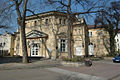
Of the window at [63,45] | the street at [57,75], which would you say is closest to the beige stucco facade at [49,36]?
the window at [63,45]

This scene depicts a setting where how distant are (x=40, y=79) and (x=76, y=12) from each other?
11.0m

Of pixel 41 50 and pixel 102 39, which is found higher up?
pixel 102 39

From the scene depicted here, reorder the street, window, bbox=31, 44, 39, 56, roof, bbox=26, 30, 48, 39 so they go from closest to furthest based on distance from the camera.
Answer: the street, roof, bbox=26, 30, 48, 39, window, bbox=31, 44, 39, 56

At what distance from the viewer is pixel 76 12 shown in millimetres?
16531

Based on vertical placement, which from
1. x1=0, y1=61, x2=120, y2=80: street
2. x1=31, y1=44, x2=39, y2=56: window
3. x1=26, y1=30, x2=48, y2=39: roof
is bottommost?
x1=0, y1=61, x2=120, y2=80: street

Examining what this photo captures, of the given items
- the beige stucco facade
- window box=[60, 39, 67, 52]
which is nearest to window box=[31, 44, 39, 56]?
the beige stucco facade

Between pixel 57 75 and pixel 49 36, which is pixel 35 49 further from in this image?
pixel 57 75

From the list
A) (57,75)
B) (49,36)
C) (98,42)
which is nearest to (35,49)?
(49,36)

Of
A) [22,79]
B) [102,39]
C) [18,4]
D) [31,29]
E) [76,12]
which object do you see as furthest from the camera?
[102,39]

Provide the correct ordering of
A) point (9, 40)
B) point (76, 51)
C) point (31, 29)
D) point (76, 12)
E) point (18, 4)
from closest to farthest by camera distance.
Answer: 1. point (18, 4)
2. point (76, 12)
3. point (31, 29)
4. point (76, 51)
5. point (9, 40)

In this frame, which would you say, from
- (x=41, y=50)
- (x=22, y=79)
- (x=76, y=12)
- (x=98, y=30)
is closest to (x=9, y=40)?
(x=41, y=50)

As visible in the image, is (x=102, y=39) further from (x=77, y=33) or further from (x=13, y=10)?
(x=13, y=10)

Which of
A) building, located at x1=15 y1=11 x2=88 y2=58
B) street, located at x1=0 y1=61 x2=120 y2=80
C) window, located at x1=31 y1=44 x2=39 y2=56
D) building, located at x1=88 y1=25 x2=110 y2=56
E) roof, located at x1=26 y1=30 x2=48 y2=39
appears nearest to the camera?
street, located at x1=0 y1=61 x2=120 y2=80

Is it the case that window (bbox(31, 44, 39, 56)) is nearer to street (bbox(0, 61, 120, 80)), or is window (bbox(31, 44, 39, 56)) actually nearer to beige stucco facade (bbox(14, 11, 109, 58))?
beige stucco facade (bbox(14, 11, 109, 58))
